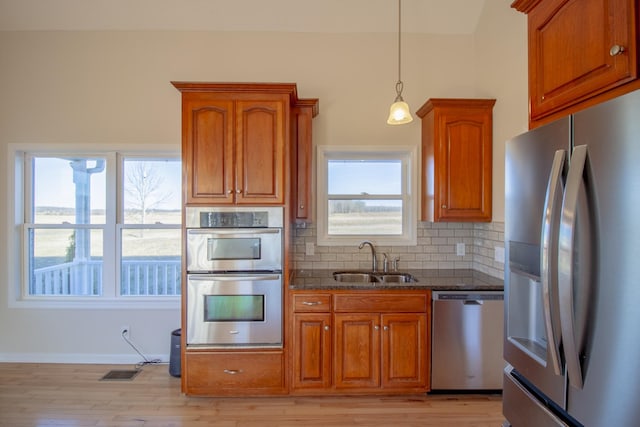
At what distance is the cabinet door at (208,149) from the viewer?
108 inches

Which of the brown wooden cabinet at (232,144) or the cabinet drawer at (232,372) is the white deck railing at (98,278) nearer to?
the cabinet drawer at (232,372)

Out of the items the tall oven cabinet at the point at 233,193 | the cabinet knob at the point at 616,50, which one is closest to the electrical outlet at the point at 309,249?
the tall oven cabinet at the point at 233,193

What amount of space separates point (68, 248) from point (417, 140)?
144 inches

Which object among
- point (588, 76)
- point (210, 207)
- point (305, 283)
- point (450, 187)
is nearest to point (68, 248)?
point (210, 207)

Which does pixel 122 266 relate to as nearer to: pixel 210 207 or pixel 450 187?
pixel 210 207

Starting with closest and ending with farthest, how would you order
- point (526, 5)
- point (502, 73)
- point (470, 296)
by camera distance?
1. point (526, 5)
2. point (470, 296)
3. point (502, 73)

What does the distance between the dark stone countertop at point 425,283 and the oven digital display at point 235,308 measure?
31cm

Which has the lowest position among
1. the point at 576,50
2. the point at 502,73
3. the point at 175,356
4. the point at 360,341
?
the point at 175,356

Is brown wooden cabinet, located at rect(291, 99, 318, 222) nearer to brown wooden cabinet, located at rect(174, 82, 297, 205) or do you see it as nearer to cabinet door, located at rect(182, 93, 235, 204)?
brown wooden cabinet, located at rect(174, 82, 297, 205)

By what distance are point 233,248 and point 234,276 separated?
219 mm

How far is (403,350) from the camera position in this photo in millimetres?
2748

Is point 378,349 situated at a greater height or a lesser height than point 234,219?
lesser

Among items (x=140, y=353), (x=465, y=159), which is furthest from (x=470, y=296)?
(x=140, y=353)

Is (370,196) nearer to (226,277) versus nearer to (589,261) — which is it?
(226,277)
